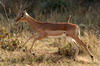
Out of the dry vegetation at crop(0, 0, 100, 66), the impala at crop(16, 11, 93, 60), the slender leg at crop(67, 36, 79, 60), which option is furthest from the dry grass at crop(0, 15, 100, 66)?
the impala at crop(16, 11, 93, 60)

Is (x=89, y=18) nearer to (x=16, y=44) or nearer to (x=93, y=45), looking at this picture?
(x=93, y=45)

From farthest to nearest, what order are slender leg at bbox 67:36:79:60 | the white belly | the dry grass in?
slender leg at bbox 67:36:79:60, the white belly, the dry grass

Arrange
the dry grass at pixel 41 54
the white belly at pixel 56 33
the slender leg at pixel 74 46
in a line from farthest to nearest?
the slender leg at pixel 74 46 < the white belly at pixel 56 33 < the dry grass at pixel 41 54

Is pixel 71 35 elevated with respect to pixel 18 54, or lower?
elevated

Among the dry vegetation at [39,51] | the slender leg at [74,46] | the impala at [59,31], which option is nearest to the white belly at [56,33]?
the impala at [59,31]

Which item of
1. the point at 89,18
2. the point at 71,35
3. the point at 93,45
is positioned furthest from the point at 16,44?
the point at 89,18

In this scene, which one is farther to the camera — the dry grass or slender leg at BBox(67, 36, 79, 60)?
slender leg at BBox(67, 36, 79, 60)

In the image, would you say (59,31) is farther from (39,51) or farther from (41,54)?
(39,51)

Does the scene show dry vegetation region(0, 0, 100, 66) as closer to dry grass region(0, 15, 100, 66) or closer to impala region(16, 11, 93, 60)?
dry grass region(0, 15, 100, 66)

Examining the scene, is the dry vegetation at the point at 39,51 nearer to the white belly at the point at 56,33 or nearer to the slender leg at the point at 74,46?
the slender leg at the point at 74,46

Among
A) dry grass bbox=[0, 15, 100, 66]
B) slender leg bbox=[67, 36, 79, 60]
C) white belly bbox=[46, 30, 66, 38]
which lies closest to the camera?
dry grass bbox=[0, 15, 100, 66]

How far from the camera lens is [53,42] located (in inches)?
389

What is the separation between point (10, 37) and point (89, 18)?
18.0ft

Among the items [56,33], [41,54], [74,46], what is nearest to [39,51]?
[41,54]
